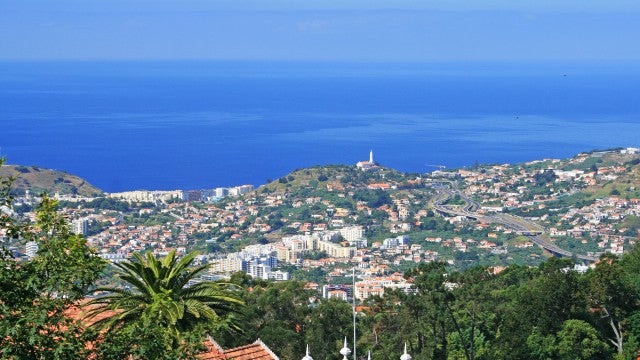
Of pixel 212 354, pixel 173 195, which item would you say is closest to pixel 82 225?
pixel 173 195

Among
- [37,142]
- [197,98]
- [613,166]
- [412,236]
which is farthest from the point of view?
[197,98]

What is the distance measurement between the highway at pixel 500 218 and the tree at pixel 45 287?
40414mm

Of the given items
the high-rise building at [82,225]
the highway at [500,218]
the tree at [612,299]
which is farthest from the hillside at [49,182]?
the tree at [612,299]

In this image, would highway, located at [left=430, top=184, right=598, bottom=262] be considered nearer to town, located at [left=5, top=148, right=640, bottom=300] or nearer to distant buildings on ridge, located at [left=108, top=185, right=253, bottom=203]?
town, located at [left=5, top=148, right=640, bottom=300]

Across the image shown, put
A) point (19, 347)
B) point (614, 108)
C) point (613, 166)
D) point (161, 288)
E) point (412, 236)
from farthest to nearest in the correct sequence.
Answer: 1. point (614, 108)
2. point (613, 166)
3. point (412, 236)
4. point (161, 288)
5. point (19, 347)

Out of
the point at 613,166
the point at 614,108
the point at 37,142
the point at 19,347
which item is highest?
the point at 614,108

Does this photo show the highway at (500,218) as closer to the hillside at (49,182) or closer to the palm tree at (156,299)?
the hillside at (49,182)

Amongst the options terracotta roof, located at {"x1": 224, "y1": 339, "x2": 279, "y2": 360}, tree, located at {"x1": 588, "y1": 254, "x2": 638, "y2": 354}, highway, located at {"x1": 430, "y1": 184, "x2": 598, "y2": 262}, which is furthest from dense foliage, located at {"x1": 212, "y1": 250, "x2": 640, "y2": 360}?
highway, located at {"x1": 430, "y1": 184, "x2": 598, "y2": 262}

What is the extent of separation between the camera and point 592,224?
5247 centimetres

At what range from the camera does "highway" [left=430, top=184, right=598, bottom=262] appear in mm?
48447

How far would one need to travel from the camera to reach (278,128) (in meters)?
122

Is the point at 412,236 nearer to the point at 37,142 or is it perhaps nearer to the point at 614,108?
the point at 37,142

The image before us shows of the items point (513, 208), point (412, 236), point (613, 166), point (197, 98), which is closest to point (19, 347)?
point (412, 236)

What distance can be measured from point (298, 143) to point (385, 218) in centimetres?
5239
